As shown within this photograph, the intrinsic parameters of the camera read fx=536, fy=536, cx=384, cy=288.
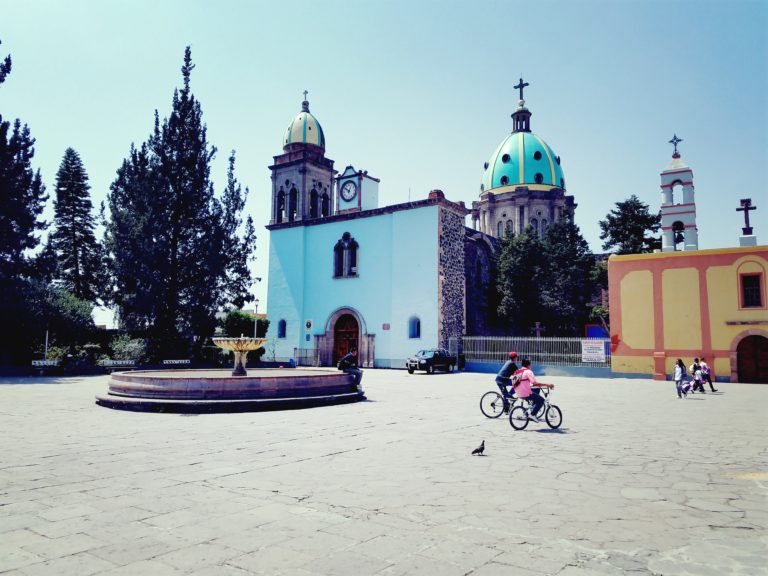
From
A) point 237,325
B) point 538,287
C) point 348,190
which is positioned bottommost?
point 237,325

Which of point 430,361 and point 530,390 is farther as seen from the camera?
point 430,361

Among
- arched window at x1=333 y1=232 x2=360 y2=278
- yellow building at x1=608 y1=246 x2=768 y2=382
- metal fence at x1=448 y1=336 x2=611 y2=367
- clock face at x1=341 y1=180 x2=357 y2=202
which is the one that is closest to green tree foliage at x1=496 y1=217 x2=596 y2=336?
metal fence at x1=448 y1=336 x2=611 y2=367

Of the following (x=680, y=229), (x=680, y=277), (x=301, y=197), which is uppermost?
(x=301, y=197)

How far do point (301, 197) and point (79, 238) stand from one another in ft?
55.6

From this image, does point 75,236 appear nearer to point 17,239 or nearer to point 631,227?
point 17,239

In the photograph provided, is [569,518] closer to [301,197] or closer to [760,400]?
[760,400]

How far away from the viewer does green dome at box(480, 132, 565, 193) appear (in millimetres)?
52656

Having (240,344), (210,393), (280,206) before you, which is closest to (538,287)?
(280,206)

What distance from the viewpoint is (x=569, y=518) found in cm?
432

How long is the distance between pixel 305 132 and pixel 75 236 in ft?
60.9

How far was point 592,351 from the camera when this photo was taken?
25469 mm

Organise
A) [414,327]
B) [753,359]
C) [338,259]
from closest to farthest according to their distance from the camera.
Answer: [753,359]
[414,327]
[338,259]

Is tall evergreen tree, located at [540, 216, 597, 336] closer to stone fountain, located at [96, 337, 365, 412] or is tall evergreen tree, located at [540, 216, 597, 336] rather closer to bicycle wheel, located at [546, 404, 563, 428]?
stone fountain, located at [96, 337, 365, 412]

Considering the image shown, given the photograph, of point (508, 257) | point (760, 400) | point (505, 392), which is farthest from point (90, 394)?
point (508, 257)
